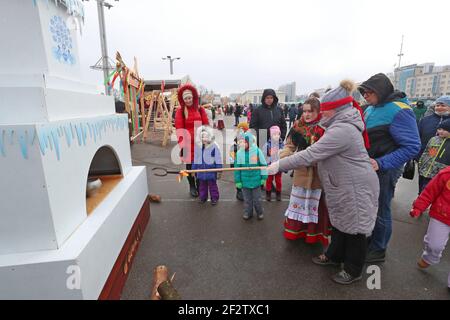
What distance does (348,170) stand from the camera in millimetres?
1851

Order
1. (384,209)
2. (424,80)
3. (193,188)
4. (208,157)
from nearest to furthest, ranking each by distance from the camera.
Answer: (384,209)
(208,157)
(193,188)
(424,80)

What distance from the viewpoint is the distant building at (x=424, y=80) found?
57.1 meters

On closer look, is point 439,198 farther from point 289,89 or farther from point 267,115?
point 289,89

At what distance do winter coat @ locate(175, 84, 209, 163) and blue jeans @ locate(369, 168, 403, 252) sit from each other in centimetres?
261

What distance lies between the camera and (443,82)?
57344 mm

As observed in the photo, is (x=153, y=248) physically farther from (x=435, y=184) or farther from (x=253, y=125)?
(x=435, y=184)

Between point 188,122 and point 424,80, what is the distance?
79.7 m

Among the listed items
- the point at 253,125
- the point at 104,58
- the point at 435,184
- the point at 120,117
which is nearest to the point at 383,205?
the point at 435,184

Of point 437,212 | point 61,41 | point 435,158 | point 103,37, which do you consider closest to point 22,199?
point 61,41

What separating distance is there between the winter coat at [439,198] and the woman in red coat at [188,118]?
2.94 m

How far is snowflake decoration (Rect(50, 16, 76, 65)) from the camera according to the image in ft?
5.75

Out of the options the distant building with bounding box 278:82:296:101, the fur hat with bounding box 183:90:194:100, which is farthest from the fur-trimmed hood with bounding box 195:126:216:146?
the distant building with bounding box 278:82:296:101

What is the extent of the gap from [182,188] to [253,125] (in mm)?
1884

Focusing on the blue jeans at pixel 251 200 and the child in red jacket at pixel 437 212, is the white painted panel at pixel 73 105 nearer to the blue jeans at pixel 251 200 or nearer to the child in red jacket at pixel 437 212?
the blue jeans at pixel 251 200
